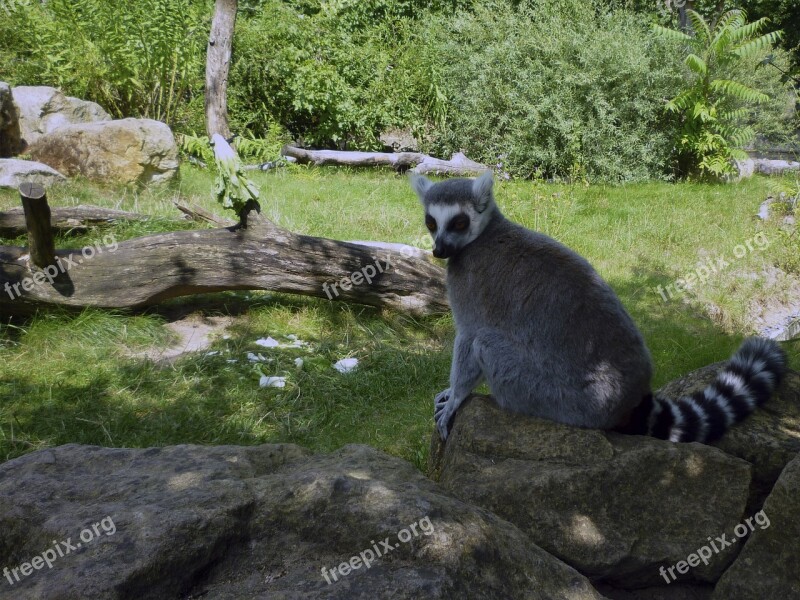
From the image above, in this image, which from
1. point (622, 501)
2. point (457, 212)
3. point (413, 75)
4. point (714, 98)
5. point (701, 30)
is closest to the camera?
point (622, 501)

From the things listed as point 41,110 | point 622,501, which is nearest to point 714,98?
point 622,501

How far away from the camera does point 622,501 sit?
120 inches

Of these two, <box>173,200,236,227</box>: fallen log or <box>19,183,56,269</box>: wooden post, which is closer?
<box>19,183,56,269</box>: wooden post

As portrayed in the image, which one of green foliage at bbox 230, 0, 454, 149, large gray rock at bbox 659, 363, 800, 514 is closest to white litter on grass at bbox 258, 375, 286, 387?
large gray rock at bbox 659, 363, 800, 514

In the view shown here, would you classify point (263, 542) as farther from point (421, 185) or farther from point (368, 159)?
point (368, 159)

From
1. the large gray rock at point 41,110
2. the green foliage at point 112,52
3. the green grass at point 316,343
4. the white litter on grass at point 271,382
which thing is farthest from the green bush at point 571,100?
the white litter on grass at point 271,382

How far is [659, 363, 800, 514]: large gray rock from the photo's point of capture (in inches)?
130

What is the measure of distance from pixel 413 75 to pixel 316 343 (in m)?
9.85

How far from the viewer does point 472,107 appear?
13.8 meters

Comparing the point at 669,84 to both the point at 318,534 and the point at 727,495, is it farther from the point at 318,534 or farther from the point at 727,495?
the point at 318,534

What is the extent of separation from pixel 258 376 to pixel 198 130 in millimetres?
9036

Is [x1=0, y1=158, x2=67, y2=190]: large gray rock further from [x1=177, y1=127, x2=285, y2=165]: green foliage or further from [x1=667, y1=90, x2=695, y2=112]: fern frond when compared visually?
[x1=667, y1=90, x2=695, y2=112]: fern frond

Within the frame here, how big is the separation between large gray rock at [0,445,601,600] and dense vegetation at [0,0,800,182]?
9941 mm

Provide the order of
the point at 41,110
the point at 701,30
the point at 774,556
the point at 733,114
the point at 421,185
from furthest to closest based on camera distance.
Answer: the point at 701,30 → the point at 733,114 → the point at 41,110 → the point at 421,185 → the point at 774,556
